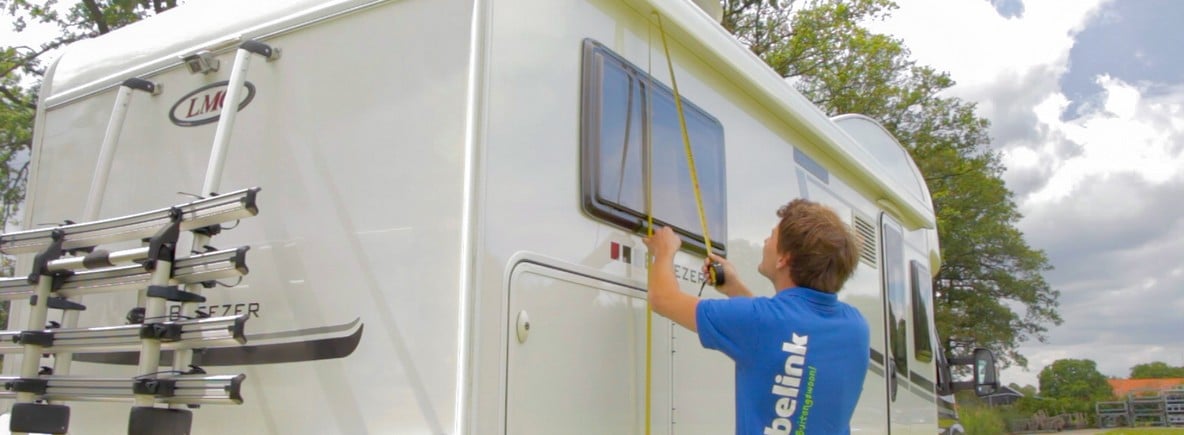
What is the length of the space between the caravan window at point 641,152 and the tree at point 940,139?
11.8 meters

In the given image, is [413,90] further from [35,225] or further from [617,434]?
[35,225]

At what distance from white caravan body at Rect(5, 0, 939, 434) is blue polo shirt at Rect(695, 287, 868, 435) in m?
0.33

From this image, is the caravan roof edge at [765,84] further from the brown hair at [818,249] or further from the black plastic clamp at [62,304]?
the black plastic clamp at [62,304]

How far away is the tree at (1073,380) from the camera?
4616cm

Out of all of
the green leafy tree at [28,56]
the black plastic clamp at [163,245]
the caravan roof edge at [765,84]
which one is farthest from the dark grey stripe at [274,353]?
the green leafy tree at [28,56]

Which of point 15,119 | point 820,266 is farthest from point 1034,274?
point 820,266

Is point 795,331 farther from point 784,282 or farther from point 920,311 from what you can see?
point 920,311

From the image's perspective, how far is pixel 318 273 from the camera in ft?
8.08

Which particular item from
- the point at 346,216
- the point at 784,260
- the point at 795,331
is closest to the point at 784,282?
the point at 784,260

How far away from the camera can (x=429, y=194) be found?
7.44 feet

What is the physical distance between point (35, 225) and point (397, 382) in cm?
205

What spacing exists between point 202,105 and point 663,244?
155cm

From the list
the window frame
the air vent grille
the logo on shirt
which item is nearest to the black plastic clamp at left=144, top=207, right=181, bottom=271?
the logo on shirt

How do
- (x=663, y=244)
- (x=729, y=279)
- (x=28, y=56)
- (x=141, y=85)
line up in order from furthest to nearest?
(x=28, y=56), (x=141, y=85), (x=729, y=279), (x=663, y=244)
